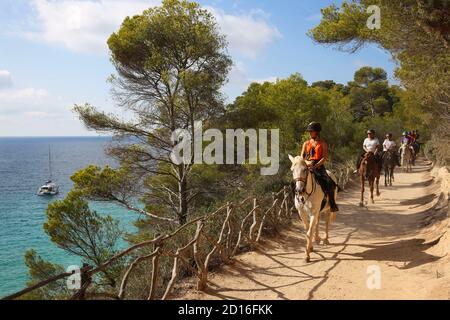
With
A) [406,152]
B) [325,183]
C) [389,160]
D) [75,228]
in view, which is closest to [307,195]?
[325,183]

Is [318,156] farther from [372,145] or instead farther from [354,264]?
[372,145]

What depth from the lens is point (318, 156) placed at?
290 inches

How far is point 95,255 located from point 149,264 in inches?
367

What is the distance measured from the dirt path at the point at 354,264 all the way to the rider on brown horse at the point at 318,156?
1.37 meters

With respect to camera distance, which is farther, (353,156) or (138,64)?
(353,156)

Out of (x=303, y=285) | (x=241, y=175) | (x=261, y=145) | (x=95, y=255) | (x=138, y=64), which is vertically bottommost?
(x=95, y=255)

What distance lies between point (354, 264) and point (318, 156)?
7.33ft

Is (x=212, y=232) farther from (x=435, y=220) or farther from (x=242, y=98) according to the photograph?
(x=242, y=98)

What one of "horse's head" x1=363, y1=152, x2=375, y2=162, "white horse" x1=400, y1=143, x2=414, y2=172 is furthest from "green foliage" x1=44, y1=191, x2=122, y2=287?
"white horse" x1=400, y1=143, x2=414, y2=172

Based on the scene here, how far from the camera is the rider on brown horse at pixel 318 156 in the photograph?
7328 mm

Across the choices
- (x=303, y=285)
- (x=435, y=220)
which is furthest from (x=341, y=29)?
(x=303, y=285)

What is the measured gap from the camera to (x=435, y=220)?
28.9 ft

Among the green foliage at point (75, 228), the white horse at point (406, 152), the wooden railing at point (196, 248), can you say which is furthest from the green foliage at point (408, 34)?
the green foliage at point (75, 228)

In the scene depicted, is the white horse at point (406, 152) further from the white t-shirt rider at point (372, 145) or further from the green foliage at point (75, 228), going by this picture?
the green foliage at point (75, 228)
